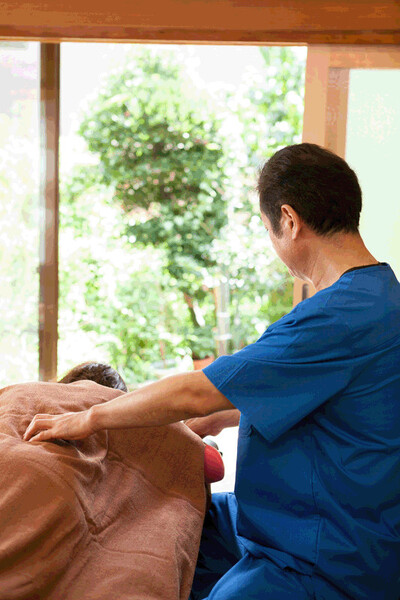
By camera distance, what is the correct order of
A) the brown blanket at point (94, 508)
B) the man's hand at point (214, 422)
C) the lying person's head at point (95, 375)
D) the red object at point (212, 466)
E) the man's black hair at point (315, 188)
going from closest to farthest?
the brown blanket at point (94, 508), the man's black hair at point (315, 188), the red object at point (212, 466), the man's hand at point (214, 422), the lying person's head at point (95, 375)

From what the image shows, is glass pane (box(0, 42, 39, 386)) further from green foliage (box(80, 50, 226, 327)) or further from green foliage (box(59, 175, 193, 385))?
green foliage (box(80, 50, 226, 327))

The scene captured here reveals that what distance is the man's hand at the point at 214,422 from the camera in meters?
1.65

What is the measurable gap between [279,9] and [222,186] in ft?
7.94

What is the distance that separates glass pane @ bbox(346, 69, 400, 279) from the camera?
120 inches

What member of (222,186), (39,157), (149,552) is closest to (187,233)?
(222,186)

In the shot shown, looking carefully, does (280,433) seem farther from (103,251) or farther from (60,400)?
(103,251)

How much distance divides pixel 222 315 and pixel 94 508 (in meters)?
4.02

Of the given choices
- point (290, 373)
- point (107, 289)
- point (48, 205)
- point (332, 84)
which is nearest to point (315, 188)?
point (290, 373)

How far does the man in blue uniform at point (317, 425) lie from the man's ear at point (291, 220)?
28 millimetres

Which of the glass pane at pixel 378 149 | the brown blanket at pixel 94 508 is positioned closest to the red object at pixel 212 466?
the brown blanket at pixel 94 508

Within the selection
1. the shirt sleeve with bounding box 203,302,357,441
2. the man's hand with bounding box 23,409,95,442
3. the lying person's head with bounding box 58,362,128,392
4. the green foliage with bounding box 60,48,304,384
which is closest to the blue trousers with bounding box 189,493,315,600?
the shirt sleeve with bounding box 203,302,357,441

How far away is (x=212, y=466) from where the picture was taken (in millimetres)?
1496

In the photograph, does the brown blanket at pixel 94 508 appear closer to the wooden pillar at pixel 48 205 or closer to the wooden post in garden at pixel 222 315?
the wooden pillar at pixel 48 205

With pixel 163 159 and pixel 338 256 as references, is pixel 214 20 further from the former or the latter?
pixel 163 159
